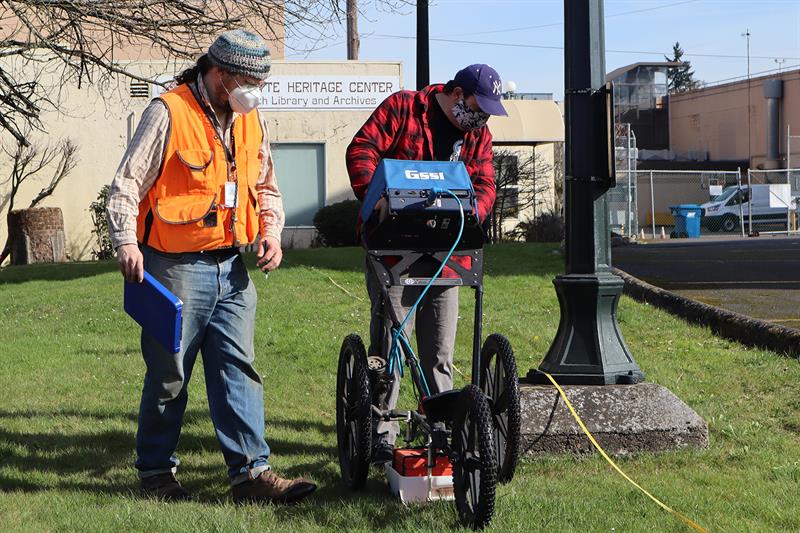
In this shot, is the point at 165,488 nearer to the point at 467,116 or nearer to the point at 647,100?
the point at 467,116

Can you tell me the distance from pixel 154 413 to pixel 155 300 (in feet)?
2.05

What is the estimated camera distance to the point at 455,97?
534 centimetres

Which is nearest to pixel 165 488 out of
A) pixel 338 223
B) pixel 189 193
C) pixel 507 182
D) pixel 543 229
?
pixel 189 193

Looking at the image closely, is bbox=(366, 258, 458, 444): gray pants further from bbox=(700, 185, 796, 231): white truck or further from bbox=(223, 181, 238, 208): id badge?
bbox=(700, 185, 796, 231): white truck

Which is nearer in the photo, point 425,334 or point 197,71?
point 197,71

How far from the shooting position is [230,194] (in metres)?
5.09

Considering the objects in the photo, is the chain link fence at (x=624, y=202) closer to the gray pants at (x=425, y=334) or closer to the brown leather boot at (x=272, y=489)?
the gray pants at (x=425, y=334)

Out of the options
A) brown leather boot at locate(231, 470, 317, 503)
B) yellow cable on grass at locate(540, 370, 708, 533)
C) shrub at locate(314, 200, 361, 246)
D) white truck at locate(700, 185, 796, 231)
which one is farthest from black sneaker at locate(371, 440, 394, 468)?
white truck at locate(700, 185, 796, 231)

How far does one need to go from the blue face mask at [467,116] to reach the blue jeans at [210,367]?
1195mm

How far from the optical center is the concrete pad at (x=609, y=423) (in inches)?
228

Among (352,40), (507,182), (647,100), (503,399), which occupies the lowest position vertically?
(503,399)

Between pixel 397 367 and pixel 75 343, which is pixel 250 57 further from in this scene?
pixel 75 343

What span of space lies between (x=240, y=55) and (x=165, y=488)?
1.94 metres

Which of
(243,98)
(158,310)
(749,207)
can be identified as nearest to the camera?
(158,310)
